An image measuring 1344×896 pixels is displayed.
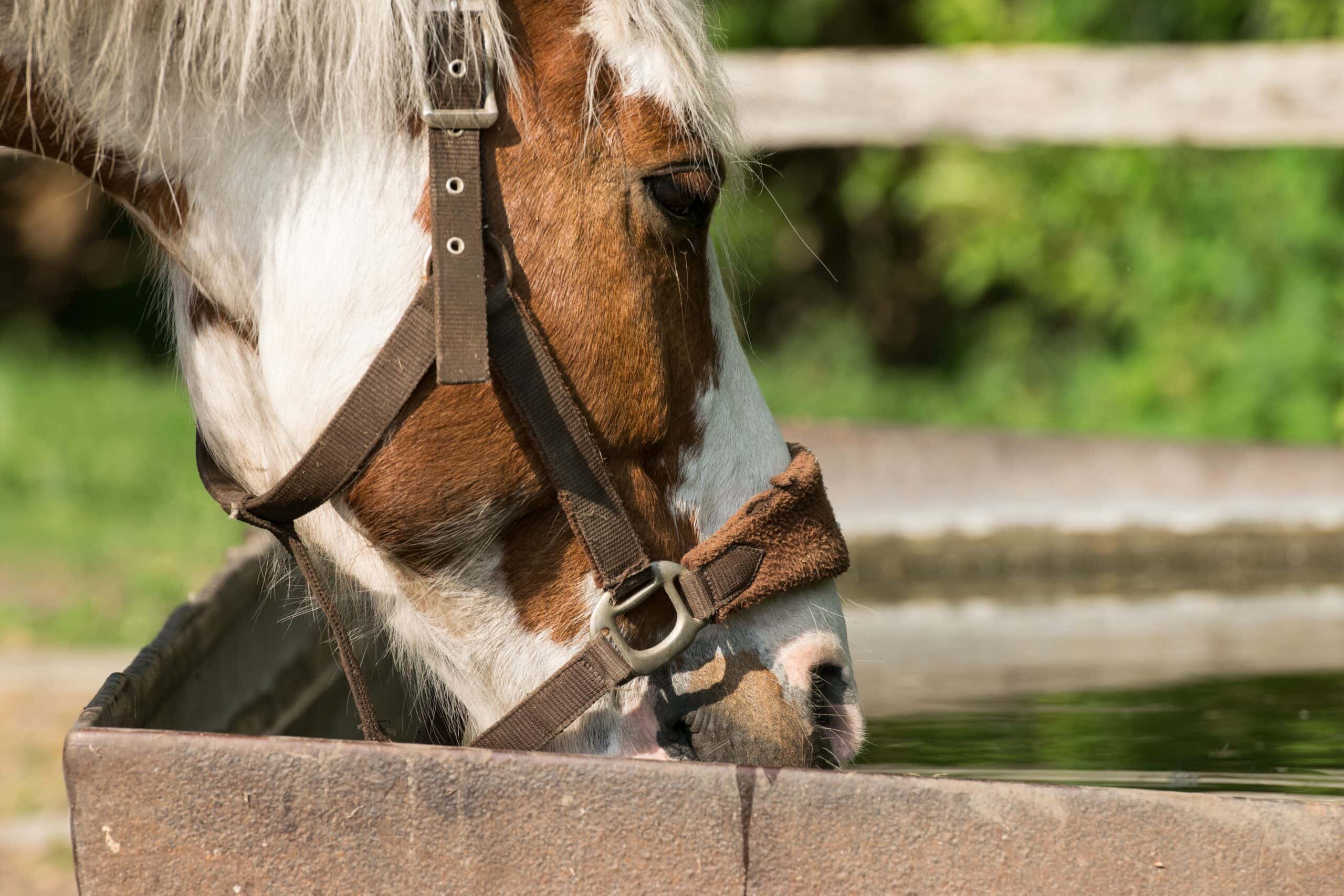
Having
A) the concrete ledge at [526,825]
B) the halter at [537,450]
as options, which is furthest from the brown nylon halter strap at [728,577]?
the concrete ledge at [526,825]

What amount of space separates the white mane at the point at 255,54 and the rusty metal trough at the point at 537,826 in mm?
668

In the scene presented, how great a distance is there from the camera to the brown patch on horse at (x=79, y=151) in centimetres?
153

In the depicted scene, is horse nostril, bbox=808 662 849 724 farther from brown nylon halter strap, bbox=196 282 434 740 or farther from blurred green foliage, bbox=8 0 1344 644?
blurred green foliage, bbox=8 0 1344 644

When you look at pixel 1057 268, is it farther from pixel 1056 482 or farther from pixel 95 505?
pixel 95 505

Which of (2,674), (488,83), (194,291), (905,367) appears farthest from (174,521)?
(905,367)

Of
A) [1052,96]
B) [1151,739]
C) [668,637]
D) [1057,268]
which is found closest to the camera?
[668,637]

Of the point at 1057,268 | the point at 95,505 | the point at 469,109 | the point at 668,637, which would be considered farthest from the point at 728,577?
the point at 1057,268

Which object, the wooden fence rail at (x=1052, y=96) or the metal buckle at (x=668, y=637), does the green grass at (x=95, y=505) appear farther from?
the wooden fence rail at (x=1052, y=96)

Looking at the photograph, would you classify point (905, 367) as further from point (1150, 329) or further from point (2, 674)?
point (2, 674)

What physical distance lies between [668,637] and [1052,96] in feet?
12.9

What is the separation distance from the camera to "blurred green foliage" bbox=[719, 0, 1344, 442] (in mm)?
5949

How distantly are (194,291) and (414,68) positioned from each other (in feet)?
1.35

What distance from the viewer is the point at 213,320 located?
1692 millimetres

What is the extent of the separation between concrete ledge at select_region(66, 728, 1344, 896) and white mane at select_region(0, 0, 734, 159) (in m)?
0.67
